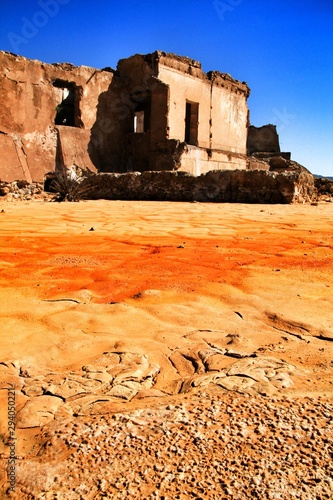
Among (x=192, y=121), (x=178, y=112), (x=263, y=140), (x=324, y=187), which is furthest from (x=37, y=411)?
(x=263, y=140)

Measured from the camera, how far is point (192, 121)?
15.1 m

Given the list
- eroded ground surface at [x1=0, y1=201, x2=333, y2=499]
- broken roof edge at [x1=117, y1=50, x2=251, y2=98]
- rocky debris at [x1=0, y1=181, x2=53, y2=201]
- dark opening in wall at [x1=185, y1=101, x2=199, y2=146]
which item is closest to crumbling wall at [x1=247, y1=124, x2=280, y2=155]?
broken roof edge at [x1=117, y1=50, x2=251, y2=98]

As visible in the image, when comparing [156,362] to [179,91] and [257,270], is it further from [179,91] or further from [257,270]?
[179,91]

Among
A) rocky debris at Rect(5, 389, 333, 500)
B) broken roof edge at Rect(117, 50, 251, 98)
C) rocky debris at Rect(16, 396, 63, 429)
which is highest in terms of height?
broken roof edge at Rect(117, 50, 251, 98)

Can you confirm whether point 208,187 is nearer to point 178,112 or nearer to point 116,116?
point 178,112

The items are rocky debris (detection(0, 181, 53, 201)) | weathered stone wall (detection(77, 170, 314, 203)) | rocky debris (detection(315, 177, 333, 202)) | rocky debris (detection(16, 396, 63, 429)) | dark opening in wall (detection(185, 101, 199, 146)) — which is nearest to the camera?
rocky debris (detection(16, 396, 63, 429))

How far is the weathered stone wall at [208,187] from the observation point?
8516 millimetres

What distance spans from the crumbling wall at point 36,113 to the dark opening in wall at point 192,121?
365 centimetres

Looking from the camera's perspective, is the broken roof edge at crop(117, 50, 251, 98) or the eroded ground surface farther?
the broken roof edge at crop(117, 50, 251, 98)

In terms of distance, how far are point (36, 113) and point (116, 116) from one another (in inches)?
124

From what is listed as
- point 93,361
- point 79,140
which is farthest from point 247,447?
point 79,140

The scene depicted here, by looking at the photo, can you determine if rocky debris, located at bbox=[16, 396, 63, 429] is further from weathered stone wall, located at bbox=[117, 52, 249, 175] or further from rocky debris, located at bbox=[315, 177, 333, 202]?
weathered stone wall, located at bbox=[117, 52, 249, 175]

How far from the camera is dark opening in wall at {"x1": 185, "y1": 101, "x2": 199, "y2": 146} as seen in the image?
1502cm

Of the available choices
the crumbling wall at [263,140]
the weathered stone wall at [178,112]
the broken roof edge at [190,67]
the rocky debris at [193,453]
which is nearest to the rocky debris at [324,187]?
the weathered stone wall at [178,112]
